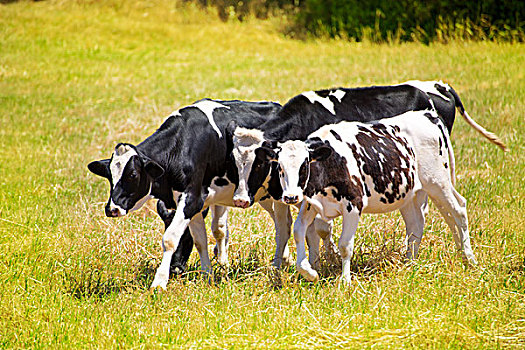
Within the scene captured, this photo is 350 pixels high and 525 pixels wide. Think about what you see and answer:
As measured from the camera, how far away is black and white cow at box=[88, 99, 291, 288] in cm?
550

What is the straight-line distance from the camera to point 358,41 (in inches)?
891

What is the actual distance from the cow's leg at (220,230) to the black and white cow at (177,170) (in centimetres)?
44

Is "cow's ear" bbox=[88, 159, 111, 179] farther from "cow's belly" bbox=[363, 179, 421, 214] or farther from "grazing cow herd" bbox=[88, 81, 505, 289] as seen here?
"cow's belly" bbox=[363, 179, 421, 214]

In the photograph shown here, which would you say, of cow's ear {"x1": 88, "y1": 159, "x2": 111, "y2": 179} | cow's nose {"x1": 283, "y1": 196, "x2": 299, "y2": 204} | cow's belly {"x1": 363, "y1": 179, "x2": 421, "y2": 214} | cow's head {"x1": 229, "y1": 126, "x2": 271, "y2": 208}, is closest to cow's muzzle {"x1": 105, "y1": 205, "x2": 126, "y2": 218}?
cow's ear {"x1": 88, "y1": 159, "x2": 111, "y2": 179}

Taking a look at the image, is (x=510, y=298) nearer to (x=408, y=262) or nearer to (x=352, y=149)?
(x=408, y=262)

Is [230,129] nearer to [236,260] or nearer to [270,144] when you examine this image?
[270,144]

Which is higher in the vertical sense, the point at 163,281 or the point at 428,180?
the point at 428,180

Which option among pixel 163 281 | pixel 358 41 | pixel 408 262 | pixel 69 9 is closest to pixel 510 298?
pixel 408 262

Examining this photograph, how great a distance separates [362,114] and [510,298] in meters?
2.29

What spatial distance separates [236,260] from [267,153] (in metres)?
1.67

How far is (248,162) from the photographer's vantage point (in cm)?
564

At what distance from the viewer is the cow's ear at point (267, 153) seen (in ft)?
17.9

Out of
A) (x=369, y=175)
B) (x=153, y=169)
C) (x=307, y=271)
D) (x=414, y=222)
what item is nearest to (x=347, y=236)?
(x=307, y=271)

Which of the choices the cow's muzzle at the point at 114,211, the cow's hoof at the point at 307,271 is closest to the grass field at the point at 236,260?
the cow's hoof at the point at 307,271
